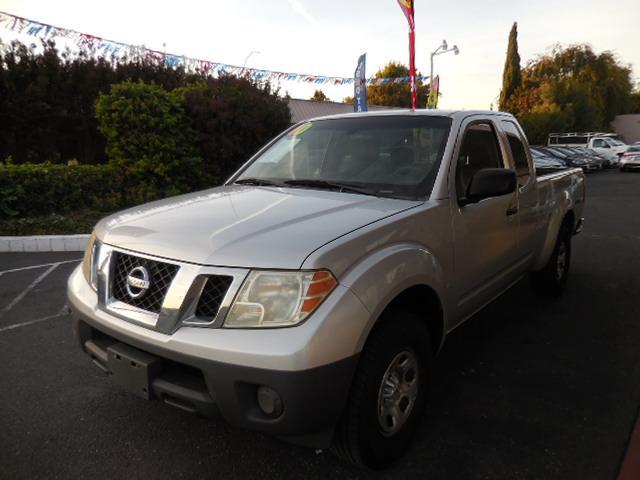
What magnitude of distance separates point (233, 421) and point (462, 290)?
1556mm

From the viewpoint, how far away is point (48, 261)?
21.1 ft

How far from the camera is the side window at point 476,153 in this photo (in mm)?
2855

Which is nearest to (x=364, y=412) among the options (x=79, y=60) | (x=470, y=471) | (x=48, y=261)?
(x=470, y=471)

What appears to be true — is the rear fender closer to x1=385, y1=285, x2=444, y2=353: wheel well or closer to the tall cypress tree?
x1=385, y1=285, x2=444, y2=353: wheel well

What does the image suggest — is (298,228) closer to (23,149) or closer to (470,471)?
(470,471)

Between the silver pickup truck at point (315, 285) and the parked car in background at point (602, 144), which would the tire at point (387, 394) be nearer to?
the silver pickup truck at point (315, 285)

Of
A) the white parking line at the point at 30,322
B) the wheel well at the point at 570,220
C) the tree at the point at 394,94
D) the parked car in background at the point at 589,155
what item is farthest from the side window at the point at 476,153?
the tree at the point at 394,94

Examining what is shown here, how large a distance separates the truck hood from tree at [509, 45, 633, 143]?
3473 cm

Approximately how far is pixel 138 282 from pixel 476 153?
2255mm

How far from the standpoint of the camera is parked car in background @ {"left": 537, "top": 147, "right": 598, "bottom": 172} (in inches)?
861

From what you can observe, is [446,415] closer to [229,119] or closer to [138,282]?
[138,282]

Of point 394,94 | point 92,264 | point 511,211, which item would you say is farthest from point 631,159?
point 394,94

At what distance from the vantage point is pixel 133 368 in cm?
201

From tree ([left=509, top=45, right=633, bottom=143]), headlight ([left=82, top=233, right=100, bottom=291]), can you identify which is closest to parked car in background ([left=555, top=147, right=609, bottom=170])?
tree ([left=509, top=45, right=633, bottom=143])
